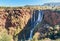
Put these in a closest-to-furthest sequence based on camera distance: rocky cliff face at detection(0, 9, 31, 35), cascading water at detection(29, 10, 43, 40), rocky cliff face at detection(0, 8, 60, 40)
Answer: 1. rocky cliff face at detection(0, 8, 60, 40)
2. rocky cliff face at detection(0, 9, 31, 35)
3. cascading water at detection(29, 10, 43, 40)

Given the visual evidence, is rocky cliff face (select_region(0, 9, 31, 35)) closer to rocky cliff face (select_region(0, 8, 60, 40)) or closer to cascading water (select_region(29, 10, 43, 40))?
rocky cliff face (select_region(0, 8, 60, 40))

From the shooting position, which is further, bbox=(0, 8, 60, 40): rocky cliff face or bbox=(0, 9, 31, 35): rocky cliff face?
bbox=(0, 9, 31, 35): rocky cliff face

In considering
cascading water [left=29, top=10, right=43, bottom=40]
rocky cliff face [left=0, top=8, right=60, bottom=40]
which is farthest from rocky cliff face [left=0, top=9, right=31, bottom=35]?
cascading water [left=29, top=10, right=43, bottom=40]

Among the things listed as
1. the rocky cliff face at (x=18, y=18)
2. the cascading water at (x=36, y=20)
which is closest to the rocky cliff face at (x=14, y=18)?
the rocky cliff face at (x=18, y=18)

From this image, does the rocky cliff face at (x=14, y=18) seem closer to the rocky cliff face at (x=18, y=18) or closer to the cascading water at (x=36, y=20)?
the rocky cliff face at (x=18, y=18)

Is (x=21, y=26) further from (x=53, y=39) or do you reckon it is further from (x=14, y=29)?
(x=53, y=39)

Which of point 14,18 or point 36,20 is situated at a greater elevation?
point 14,18

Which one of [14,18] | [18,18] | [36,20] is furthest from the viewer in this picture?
[36,20]

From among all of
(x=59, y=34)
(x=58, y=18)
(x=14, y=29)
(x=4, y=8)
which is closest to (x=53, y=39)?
(x=59, y=34)

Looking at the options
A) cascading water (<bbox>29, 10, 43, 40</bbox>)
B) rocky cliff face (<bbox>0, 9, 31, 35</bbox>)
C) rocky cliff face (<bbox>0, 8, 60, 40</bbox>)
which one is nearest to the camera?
rocky cliff face (<bbox>0, 8, 60, 40</bbox>)

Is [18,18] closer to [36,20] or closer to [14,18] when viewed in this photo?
[14,18]

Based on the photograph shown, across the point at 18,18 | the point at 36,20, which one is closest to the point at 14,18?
the point at 18,18
